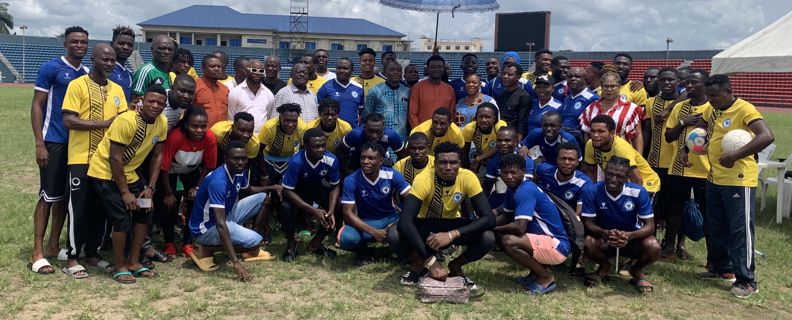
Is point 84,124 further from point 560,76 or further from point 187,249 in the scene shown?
point 560,76

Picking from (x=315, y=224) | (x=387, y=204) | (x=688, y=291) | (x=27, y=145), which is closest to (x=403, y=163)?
(x=387, y=204)

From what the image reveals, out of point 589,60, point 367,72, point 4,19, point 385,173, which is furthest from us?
point 4,19

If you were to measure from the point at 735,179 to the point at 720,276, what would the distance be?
3.46ft

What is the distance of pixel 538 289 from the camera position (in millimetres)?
5211

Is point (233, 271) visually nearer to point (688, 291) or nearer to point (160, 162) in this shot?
point (160, 162)

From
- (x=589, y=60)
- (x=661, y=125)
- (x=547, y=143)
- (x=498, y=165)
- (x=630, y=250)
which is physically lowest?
(x=630, y=250)

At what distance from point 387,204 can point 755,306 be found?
130 inches

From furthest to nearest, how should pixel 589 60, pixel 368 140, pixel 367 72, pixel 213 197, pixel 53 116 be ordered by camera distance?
1. pixel 589 60
2. pixel 367 72
3. pixel 368 140
4. pixel 213 197
5. pixel 53 116

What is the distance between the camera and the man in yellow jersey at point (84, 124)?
16.6 feet

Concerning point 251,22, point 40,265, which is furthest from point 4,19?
point 40,265

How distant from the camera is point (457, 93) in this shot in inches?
321

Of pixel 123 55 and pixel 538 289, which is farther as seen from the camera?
pixel 123 55

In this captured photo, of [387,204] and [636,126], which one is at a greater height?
[636,126]

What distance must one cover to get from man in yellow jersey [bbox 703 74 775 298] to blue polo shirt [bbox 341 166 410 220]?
277cm
